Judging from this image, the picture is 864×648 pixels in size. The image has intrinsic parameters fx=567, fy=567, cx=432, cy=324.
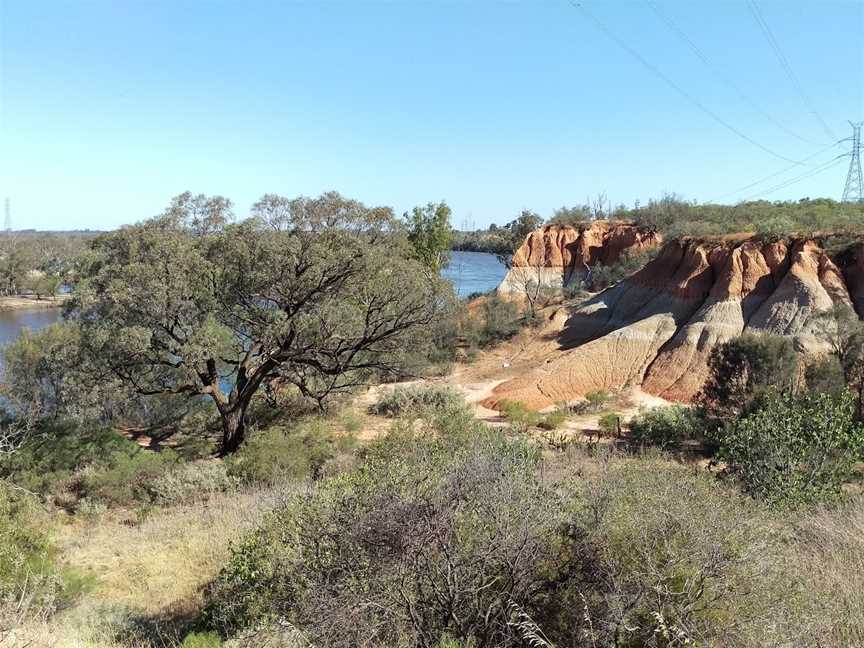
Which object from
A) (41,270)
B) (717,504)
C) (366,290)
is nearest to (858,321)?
(366,290)

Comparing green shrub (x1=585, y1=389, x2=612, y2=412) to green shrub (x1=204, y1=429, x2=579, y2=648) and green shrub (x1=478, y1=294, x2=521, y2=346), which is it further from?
green shrub (x1=204, y1=429, x2=579, y2=648)

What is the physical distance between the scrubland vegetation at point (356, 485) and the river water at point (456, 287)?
1313 centimetres

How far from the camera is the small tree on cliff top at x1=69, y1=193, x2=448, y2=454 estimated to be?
13766mm

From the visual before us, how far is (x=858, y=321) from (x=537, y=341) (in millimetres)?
16356

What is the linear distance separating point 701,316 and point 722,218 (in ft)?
65.6

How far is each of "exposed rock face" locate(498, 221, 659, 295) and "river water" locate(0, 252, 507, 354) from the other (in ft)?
20.9

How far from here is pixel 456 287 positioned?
56.7 metres

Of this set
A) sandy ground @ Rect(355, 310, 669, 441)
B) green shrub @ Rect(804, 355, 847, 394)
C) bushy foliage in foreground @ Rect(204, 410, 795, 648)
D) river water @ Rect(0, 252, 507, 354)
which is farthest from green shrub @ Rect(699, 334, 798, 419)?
bushy foliage in foreground @ Rect(204, 410, 795, 648)

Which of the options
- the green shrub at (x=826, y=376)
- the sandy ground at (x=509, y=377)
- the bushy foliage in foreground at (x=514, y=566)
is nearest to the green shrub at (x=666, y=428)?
the sandy ground at (x=509, y=377)

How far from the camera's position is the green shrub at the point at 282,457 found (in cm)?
1331

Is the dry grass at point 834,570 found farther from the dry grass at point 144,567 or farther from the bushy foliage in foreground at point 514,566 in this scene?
the dry grass at point 144,567

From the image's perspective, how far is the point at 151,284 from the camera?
13414 mm

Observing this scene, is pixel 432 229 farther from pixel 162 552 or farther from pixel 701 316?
pixel 162 552

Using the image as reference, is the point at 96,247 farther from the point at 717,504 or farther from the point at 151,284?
the point at 717,504
